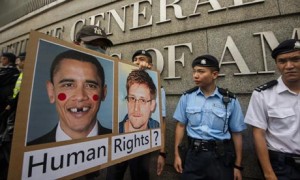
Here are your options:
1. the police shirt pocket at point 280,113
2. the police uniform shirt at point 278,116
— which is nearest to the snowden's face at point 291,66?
the police uniform shirt at point 278,116

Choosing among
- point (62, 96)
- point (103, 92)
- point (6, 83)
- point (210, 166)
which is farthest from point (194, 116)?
point (6, 83)

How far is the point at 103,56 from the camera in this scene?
1288mm

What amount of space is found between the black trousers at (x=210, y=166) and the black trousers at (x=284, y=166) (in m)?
0.38

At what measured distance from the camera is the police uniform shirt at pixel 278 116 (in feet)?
5.29

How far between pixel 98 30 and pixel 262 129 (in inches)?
74.5

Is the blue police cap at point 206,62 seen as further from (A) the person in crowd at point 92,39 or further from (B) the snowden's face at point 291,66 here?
(A) the person in crowd at point 92,39

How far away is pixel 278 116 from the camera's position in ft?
5.44

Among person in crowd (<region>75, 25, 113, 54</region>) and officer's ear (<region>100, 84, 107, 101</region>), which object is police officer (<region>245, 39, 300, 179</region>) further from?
person in crowd (<region>75, 25, 113, 54</region>)

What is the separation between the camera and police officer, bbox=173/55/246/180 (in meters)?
1.87

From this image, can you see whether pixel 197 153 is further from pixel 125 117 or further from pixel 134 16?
pixel 134 16

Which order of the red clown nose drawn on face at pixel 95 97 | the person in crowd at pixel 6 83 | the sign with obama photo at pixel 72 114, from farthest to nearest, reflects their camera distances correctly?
the person in crowd at pixel 6 83
the red clown nose drawn on face at pixel 95 97
the sign with obama photo at pixel 72 114

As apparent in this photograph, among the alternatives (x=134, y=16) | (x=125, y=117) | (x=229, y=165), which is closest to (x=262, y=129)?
(x=229, y=165)

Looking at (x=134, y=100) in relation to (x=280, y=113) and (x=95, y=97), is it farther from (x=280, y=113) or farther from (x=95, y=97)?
(x=280, y=113)

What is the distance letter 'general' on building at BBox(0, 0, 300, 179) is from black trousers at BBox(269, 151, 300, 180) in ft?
2.77
